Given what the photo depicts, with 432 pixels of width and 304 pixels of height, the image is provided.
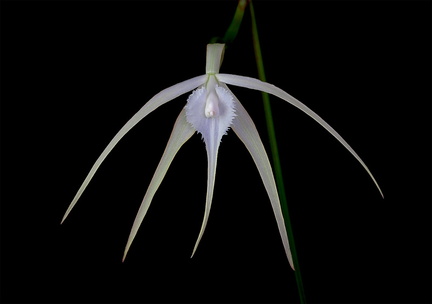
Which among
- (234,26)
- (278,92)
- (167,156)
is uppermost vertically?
(234,26)

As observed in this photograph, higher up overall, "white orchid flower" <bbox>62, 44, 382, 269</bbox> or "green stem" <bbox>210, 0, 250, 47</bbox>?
"green stem" <bbox>210, 0, 250, 47</bbox>

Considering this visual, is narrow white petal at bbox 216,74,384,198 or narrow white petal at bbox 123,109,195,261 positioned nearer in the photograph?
narrow white petal at bbox 216,74,384,198

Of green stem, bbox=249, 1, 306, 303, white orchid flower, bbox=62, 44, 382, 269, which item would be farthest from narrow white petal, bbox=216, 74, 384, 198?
green stem, bbox=249, 1, 306, 303

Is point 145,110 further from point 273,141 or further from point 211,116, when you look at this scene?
point 273,141

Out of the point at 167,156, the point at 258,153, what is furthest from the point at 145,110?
the point at 258,153

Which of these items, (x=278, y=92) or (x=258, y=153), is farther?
(x=258, y=153)

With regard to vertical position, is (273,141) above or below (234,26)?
below

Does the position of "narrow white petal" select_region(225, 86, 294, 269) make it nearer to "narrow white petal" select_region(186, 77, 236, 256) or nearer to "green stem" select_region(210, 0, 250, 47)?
"narrow white petal" select_region(186, 77, 236, 256)

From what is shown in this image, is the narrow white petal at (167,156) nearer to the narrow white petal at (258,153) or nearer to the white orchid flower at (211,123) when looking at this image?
the white orchid flower at (211,123)

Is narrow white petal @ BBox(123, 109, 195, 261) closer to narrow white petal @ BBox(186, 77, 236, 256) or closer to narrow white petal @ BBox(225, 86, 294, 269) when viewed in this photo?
narrow white petal @ BBox(186, 77, 236, 256)
